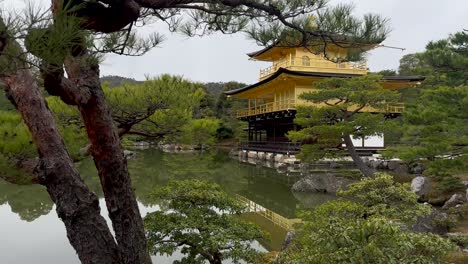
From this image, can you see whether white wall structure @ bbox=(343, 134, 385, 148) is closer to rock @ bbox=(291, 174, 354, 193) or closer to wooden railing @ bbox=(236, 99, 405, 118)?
wooden railing @ bbox=(236, 99, 405, 118)

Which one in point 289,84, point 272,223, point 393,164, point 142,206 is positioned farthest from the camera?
point 289,84

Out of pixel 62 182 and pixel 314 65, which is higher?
pixel 314 65

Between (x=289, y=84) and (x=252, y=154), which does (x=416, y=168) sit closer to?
(x=289, y=84)

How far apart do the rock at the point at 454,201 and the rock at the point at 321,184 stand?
8.05ft

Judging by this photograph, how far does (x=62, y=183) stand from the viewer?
1.98m

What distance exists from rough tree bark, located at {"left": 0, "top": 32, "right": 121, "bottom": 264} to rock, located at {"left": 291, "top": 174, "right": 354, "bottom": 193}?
7555mm

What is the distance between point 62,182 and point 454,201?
6.83 meters

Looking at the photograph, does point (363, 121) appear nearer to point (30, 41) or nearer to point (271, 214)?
point (271, 214)

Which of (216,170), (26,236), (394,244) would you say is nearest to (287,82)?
(216,170)

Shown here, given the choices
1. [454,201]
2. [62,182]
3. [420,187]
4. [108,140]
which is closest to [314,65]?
[420,187]

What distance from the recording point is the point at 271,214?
695cm

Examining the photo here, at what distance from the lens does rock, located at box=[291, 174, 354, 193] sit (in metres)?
9.13

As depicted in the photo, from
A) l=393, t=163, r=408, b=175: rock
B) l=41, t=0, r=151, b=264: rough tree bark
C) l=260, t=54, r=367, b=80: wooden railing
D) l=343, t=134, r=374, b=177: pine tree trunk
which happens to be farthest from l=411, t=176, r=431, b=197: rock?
l=260, t=54, r=367, b=80: wooden railing

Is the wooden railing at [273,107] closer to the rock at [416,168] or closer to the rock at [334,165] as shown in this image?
the rock at [334,165]
